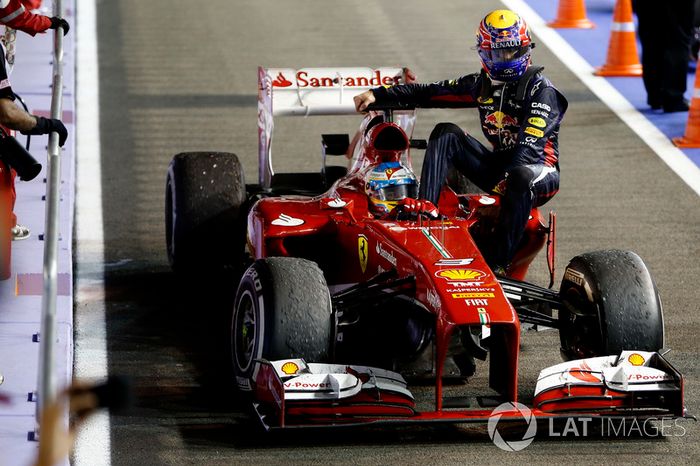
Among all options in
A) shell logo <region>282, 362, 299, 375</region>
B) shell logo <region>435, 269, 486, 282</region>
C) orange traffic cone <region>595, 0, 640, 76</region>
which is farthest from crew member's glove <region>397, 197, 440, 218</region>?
orange traffic cone <region>595, 0, 640, 76</region>

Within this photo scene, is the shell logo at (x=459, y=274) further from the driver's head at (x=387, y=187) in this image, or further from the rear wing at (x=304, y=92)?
the rear wing at (x=304, y=92)

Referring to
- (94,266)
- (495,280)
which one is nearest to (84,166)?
(94,266)

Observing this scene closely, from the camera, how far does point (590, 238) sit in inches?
458

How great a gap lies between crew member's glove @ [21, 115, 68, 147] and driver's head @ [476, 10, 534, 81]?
2765 millimetres

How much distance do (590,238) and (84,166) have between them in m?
4.68

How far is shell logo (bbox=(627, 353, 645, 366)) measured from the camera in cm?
789

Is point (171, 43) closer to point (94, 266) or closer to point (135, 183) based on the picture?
point (135, 183)

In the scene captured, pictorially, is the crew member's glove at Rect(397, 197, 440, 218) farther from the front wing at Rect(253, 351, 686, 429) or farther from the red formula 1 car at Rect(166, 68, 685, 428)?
the front wing at Rect(253, 351, 686, 429)

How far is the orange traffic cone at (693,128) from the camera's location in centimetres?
1423

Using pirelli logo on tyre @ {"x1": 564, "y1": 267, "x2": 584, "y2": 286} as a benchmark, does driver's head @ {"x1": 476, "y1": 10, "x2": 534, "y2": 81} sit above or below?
above

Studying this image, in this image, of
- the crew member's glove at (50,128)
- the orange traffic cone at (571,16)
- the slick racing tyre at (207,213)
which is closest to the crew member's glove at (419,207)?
the slick racing tyre at (207,213)

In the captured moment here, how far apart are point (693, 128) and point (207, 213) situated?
605 cm

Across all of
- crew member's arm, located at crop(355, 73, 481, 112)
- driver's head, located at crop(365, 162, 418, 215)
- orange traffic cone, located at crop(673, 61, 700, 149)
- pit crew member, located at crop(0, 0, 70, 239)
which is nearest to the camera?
pit crew member, located at crop(0, 0, 70, 239)

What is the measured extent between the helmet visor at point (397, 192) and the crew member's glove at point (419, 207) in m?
0.18
